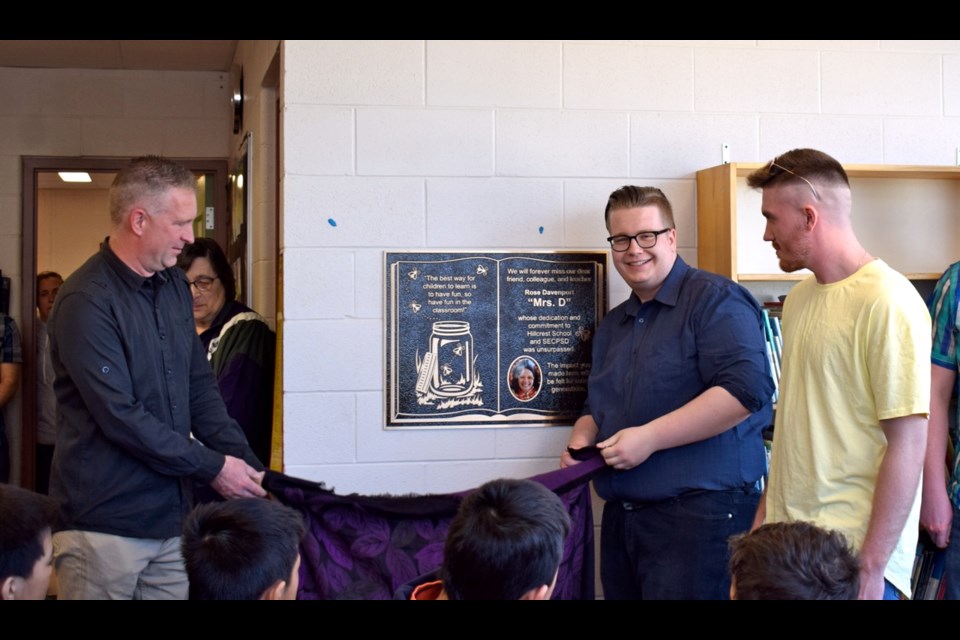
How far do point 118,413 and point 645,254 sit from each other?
1.53 m

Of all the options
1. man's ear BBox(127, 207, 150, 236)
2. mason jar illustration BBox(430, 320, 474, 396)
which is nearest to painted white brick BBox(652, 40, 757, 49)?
mason jar illustration BBox(430, 320, 474, 396)

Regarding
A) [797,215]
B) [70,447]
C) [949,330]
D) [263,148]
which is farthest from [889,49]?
[70,447]

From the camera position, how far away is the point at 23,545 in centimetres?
191

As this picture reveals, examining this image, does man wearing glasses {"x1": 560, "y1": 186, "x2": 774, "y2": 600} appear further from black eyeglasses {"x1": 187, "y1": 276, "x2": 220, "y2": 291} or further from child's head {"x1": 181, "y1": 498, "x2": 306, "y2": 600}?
black eyeglasses {"x1": 187, "y1": 276, "x2": 220, "y2": 291}

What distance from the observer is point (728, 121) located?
11.6 ft

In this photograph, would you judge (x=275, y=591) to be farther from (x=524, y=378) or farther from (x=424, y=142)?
(x=424, y=142)

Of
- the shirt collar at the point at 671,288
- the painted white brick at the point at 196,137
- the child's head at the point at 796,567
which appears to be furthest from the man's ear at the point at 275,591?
the painted white brick at the point at 196,137

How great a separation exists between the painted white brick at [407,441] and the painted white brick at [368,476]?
30mm

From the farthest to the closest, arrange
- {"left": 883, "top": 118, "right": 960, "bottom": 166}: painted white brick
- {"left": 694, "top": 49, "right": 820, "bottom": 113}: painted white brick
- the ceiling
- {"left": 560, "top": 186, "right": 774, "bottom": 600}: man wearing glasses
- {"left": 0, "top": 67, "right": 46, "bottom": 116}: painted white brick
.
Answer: {"left": 0, "top": 67, "right": 46, "bottom": 116}: painted white brick
the ceiling
{"left": 883, "top": 118, "right": 960, "bottom": 166}: painted white brick
{"left": 694, "top": 49, "right": 820, "bottom": 113}: painted white brick
{"left": 560, "top": 186, "right": 774, "bottom": 600}: man wearing glasses

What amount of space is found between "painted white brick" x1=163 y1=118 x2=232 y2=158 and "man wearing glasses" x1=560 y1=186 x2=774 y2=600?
13.2ft

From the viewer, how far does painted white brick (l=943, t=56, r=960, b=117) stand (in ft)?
12.0
